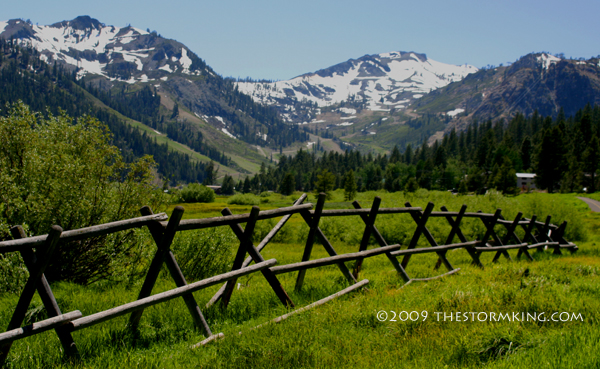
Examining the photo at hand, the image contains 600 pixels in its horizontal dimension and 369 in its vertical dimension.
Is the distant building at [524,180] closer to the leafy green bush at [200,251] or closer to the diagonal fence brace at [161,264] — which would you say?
the leafy green bush at [200,251]

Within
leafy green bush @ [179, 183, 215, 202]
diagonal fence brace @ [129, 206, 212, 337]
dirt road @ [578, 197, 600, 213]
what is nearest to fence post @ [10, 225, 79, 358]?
diagonal fence brace @ [129, 206, 212, 337]

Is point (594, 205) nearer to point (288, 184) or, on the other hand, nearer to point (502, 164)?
point (502, 164)

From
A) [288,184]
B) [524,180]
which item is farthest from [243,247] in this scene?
[288,184]

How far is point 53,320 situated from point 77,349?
24.9 inches

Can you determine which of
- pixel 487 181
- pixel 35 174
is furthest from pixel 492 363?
pixel 487 181

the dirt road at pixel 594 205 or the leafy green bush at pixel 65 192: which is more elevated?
the leafy green bush at pixel 65 192

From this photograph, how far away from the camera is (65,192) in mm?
9562

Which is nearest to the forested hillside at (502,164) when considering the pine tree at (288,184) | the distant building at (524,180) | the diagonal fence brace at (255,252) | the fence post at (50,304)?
the pine tree at (288,184)

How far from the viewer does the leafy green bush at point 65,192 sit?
365 inches

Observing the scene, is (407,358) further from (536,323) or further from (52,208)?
(52,208)

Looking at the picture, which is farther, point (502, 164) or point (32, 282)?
point (502, 164)

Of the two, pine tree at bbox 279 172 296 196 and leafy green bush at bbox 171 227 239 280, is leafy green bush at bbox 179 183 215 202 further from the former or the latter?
leafy green bush at bbox 171 227 239 280

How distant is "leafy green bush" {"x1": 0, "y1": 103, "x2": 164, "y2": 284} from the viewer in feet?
30.4

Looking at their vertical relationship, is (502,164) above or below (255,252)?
below
